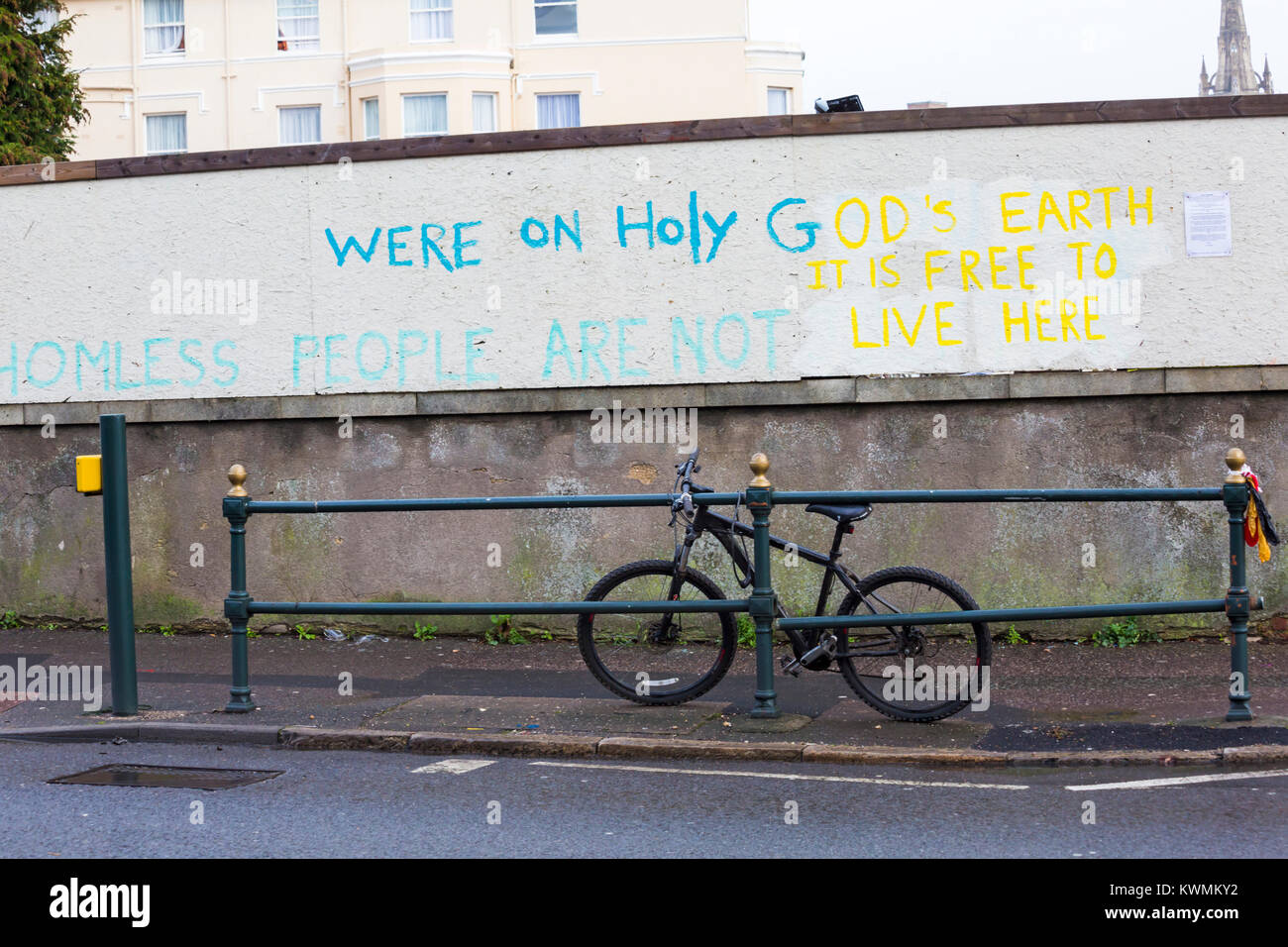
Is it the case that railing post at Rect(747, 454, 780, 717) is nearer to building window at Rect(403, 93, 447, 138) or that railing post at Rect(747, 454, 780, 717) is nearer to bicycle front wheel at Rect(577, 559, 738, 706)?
bicycle front wheel at Rect(577, 559, 738, 706)

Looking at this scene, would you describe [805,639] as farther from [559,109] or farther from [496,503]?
[559,109]

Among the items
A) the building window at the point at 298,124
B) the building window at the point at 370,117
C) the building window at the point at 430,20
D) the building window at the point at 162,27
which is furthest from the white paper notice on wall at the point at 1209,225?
the building window at the point at 162,27

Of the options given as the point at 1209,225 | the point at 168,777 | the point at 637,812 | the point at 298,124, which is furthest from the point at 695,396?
the point at 298,124

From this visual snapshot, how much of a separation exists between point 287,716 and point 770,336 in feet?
12.6

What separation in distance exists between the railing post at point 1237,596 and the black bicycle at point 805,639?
3.72 ft

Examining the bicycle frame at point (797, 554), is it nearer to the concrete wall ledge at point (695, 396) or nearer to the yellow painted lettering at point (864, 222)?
the concrete wall ledge at point (695, 396)

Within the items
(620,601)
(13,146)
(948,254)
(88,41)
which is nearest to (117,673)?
(620,601)

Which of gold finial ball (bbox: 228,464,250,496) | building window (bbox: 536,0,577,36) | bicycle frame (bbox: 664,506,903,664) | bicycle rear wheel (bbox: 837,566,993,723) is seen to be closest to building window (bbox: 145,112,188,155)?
building window (bbox: 536,0,577,36)

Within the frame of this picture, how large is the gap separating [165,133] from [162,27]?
2.63 metres

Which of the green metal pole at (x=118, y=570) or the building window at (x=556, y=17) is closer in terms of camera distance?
the green metal pole at (x=118, y=570)

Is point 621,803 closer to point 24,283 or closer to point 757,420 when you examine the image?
point 757,420

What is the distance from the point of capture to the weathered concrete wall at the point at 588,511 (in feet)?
29.2

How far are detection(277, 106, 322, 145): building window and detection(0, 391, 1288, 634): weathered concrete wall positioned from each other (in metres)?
27.5
